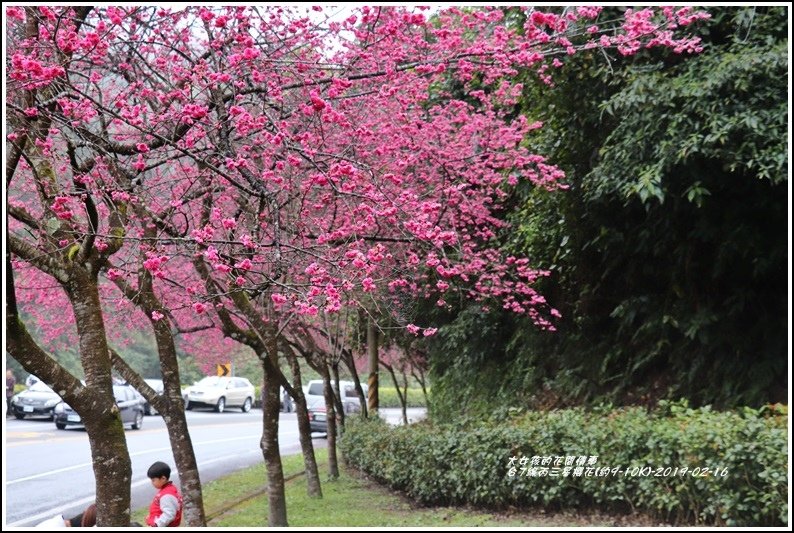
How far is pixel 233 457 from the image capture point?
16.8 metres

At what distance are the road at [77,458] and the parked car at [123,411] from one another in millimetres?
339

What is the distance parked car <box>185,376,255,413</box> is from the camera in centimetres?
2927

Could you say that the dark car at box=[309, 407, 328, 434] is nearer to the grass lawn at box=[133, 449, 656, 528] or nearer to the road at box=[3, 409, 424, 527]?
the road at box=[3, 409, 424, 527]

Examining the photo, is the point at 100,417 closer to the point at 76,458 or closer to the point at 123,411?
the point at 76,458

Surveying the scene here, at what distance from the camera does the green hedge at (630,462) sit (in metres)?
5.95

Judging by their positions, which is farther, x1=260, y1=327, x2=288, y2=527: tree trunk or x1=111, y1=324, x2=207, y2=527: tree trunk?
x1=260, y1=327, x2=288, y2=527: tree trunk

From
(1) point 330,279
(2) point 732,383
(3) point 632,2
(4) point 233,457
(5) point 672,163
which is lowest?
(4) point 233,457

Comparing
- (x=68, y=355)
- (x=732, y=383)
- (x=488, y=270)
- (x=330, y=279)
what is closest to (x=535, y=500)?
(x=732, y=383)

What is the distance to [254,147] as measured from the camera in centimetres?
548

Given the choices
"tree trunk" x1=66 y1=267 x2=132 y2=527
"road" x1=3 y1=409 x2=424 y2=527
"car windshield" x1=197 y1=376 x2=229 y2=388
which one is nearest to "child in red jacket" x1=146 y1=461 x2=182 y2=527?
"tree trunk" x1=66 y1=267 x2=132 y2=527

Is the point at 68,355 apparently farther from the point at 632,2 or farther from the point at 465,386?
the point at 632,2

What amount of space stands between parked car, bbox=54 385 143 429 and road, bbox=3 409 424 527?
1.11 feet

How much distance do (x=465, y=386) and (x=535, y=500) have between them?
16.9 feet

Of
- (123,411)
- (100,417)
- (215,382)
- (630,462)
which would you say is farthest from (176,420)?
(215,382)
